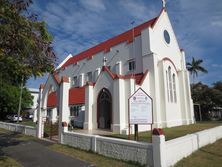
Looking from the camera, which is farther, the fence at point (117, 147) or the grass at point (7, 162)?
the grass at point (7, 162)

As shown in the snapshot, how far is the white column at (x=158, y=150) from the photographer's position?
7671mm

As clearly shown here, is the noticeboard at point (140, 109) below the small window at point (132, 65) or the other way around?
below

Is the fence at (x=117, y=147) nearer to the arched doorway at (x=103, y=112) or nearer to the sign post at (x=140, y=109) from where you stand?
the sign post at (x=140, y=109)

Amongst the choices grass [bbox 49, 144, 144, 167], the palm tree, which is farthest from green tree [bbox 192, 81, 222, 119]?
grass [bbox 49, 144, 144, 167]

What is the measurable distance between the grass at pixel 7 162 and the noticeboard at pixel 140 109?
19.2ft

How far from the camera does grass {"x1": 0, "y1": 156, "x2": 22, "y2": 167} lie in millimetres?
8598

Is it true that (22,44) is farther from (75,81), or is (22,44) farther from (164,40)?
(75,81)

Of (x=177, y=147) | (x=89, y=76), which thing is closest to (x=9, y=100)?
(x=89, y=76)

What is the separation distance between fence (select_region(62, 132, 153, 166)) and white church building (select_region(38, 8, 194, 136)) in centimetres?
358

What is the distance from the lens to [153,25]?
25172mm

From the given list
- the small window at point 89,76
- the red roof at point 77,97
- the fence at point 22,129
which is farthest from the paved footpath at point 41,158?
the small window at point 89,76

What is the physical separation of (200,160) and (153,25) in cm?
1915

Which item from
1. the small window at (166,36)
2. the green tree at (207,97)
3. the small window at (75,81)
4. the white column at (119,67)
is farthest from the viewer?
the green tree at (207,97)

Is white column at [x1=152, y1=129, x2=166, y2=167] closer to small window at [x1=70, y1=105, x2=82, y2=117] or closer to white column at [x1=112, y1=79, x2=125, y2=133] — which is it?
white column at [x1=112, y1=79, x2=125, y2=133]
